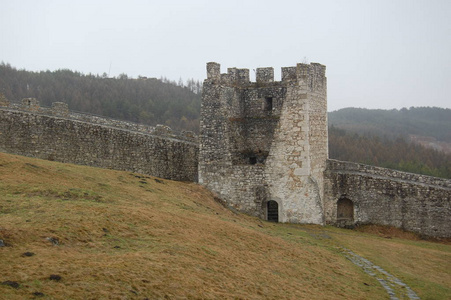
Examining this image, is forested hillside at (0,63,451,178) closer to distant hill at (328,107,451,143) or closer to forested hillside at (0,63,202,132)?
forested hillside at (0,63,202,132)

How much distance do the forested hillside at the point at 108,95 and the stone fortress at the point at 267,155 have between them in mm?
41217

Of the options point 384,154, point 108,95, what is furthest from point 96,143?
point 384,154

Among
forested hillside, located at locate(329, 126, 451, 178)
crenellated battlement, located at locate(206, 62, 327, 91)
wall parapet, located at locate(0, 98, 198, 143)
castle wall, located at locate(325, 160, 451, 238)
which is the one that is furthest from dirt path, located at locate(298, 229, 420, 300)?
forested hillside, located at locate(329, 126, 451, 178)

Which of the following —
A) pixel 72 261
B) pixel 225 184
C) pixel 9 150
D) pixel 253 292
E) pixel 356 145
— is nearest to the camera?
pixel 72 261

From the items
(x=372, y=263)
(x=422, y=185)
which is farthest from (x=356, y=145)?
(x=372, y=263)

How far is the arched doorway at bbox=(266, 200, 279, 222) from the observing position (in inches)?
1096

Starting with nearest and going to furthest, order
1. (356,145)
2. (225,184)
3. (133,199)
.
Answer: (133,199) → (225,184) → (356,145)

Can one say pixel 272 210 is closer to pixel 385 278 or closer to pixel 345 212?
pixel 345 212

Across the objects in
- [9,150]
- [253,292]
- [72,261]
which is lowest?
[253,292]

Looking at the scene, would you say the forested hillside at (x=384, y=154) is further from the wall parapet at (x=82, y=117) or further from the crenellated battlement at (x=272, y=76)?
the wall parapet at (x=82, y=117)

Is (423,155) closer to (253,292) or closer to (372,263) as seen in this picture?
(372,263)

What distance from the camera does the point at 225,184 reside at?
90.4 feet

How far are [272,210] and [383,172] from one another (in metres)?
6.73

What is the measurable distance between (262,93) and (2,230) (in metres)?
18.9
